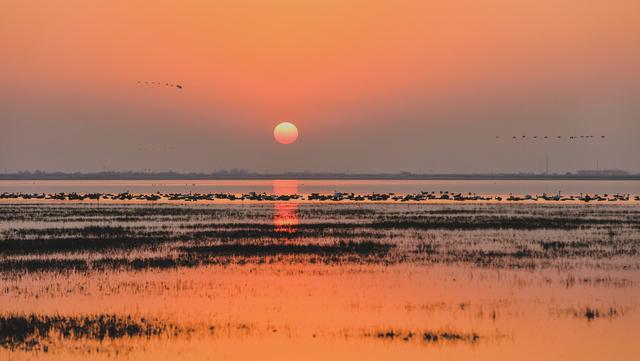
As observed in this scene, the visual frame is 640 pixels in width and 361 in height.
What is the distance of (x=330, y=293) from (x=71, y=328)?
7.24 meters

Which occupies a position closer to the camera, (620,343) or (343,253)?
(620,343)

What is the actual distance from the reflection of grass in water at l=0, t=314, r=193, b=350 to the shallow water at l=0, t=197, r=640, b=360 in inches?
3.5

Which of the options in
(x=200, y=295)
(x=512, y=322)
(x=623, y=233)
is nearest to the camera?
(x=512, y=322)

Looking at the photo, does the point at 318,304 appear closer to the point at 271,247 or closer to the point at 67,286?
the point at 67,286

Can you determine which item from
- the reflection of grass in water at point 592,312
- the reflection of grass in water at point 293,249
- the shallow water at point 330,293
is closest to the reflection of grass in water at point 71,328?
the shallow water at point 330,293

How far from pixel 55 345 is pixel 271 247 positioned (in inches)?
791

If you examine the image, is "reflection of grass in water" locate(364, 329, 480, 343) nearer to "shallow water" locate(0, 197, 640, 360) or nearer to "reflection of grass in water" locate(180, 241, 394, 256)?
"shallow water" locate(0, 197, 640, 360)

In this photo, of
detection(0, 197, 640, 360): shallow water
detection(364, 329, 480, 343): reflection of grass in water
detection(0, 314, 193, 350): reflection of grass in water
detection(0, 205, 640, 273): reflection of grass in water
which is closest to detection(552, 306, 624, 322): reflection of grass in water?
detection(0, 197, 640, 360): shallow water

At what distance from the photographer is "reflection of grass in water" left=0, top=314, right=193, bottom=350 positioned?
18547 millimetres

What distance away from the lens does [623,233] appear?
148ft

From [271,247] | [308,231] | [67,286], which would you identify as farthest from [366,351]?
[308,231]

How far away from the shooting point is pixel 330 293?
80.8ft

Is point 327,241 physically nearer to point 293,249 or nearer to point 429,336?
point 293,249

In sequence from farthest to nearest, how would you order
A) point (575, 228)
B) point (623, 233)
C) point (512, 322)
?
point (575, 228), point (623, 233), point (512, 322)
